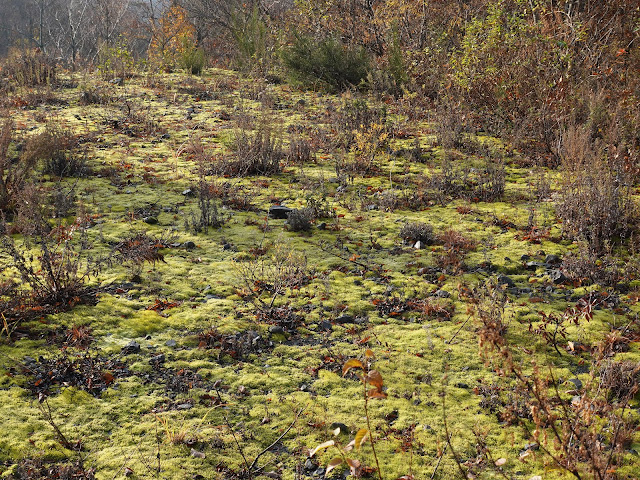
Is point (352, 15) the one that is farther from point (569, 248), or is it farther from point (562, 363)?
point (562, 363)

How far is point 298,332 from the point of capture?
4395mm

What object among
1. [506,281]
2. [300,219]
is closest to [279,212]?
[300,219]

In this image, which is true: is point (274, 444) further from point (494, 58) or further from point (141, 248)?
point (494, 58)

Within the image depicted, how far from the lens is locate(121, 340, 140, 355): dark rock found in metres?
4.01

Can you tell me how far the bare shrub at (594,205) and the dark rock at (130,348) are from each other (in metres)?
4.18

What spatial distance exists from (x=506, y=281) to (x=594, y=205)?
1.41 m

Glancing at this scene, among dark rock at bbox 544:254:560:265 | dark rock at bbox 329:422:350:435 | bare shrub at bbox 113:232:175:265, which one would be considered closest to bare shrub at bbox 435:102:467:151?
dark rock at bbox 544:254:560:265

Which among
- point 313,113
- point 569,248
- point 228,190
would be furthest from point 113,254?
point 313,113

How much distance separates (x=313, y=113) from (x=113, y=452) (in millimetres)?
8817

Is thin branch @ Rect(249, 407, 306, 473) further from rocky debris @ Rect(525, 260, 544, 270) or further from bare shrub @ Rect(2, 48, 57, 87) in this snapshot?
bare shrub @ Rect(2, 48, 57, 87)

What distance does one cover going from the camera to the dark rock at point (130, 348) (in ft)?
13.1

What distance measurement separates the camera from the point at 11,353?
3.83m

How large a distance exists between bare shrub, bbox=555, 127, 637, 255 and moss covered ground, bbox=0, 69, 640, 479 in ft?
0.84

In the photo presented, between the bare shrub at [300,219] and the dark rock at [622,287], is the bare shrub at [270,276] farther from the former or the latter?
the dark rock at [622,287]
